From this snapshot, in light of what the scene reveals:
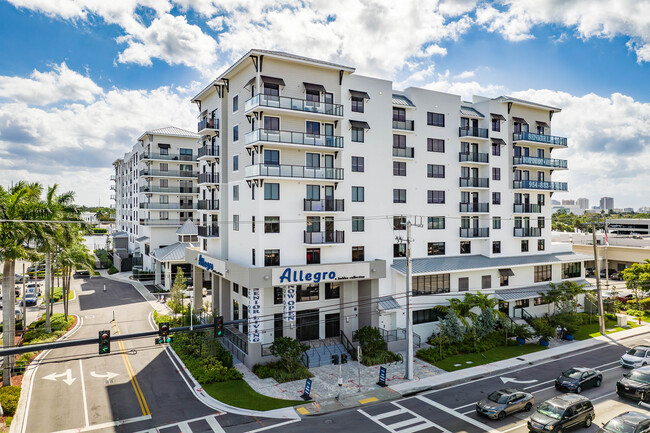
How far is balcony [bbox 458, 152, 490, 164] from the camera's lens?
44.5 metres

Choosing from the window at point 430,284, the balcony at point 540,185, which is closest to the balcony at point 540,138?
the balcony at point 540,185

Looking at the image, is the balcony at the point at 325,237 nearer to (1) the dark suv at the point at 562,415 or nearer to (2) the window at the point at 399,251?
(2) the window at the point at 399,251

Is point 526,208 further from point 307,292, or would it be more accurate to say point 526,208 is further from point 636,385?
point 307,292

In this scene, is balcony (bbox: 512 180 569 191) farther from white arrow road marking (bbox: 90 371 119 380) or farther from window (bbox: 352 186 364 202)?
white arrow road marking (bbox: 90 371 119 380)

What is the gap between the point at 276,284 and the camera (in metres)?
32.5

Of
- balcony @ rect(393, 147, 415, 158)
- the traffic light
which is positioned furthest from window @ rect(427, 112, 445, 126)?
the traffic light

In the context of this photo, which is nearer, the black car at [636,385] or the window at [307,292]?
the black car at [636,385]

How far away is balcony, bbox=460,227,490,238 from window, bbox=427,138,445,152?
9.13 metres

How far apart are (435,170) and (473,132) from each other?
632 centimetres

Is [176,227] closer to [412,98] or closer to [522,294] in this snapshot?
[412,98]

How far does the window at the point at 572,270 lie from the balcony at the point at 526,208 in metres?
7.79

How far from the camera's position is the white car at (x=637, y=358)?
31.7 meters

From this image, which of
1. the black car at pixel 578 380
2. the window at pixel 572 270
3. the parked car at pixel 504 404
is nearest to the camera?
the parked car at pixel 504 404

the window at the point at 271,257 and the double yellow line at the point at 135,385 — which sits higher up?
the window at the point at 271,257
